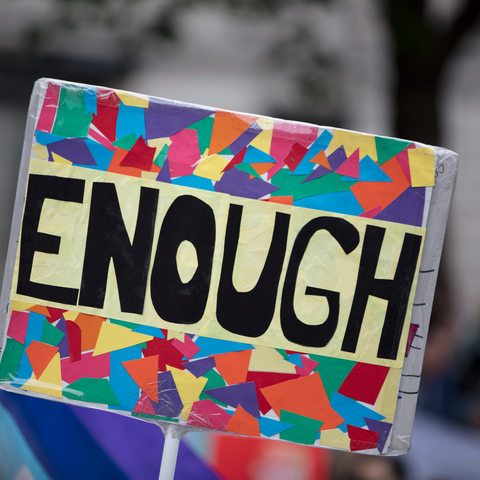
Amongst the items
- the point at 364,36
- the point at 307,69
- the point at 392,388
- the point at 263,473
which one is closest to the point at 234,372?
the point at 392,388

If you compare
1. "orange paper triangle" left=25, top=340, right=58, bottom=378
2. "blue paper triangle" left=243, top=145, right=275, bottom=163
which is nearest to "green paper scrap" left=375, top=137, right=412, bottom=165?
"blue paper triangle" left=243, top=145, right=275, bottom=163

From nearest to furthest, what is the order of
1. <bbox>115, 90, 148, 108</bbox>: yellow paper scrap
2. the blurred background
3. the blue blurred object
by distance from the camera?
<bbox>115, 90, 148, 108</bbox>: yellow paper scrap, the blue blurred object, the blurred background

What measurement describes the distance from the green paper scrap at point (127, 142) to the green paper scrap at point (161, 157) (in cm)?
6

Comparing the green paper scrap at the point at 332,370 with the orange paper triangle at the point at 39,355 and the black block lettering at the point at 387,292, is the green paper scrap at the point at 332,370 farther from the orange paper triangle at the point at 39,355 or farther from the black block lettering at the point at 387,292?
the orange paper triangle at the point at 39,355

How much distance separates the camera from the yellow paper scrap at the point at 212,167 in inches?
44.1

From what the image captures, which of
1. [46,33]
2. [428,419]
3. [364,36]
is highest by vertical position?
[364,36]

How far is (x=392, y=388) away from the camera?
115 centimetres

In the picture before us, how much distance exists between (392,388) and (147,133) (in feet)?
2.63

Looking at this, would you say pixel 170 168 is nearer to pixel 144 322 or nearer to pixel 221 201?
pixel 221 201

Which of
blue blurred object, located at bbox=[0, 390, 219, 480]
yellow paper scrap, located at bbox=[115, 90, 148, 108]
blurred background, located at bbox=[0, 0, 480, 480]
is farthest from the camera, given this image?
blurred background, located at bbox=[0, 0, 480, 480]

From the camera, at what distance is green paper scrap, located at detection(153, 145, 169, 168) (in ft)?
3.67

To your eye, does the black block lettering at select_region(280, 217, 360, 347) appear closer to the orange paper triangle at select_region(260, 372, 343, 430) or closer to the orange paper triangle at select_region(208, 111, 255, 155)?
the orange paper triangle at select_region(260, 372, 343, 430)

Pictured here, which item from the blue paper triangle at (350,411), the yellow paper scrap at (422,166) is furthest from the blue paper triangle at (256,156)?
the blue paper triangle at (350,411)

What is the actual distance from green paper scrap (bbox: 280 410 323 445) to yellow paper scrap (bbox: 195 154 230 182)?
0.56 metres
